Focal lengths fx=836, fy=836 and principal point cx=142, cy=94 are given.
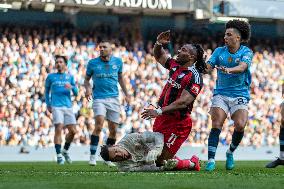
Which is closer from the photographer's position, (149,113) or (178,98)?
(149,113)

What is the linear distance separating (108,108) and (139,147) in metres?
5.28

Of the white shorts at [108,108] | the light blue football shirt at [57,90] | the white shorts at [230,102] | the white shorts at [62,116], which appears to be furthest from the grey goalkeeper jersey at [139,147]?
the light blue football shirt at [57,90]

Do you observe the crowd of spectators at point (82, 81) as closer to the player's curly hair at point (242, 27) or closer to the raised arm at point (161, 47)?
the player's curly hair at point (242, 27)

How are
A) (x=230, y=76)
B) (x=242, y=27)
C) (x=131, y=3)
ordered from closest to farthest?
1. (x=230, y=76)
2. (x=242, y=27)
3. (x=131, y=3)

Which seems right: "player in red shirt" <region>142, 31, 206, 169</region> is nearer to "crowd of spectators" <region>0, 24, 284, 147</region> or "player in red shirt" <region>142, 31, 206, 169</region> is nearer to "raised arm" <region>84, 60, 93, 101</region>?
"raised arm" <region>84, 60, 93, 101</region>

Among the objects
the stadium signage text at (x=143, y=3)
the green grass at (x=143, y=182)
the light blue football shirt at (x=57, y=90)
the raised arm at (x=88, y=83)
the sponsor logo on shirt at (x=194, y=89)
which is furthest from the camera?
the stadium signage text at (x=143, y=3)

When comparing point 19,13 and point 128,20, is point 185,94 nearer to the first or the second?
point 19,13

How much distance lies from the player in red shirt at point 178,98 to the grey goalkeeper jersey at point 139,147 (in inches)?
11.0

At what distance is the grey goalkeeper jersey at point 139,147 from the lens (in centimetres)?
1231

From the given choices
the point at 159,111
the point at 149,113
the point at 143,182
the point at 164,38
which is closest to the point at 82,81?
the point at 164,38

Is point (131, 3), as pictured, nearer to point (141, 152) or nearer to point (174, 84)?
point (174, 84)

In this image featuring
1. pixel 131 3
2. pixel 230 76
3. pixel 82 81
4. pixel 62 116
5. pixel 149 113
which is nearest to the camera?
pixel 149 113

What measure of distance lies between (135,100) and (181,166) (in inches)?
676

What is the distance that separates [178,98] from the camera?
496 inches
